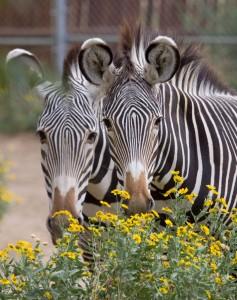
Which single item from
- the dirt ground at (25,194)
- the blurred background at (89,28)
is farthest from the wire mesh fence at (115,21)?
the dirt ground at (25,194)

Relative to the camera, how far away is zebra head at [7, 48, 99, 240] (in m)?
5.23

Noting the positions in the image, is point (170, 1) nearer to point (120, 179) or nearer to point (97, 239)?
point (120, 179)

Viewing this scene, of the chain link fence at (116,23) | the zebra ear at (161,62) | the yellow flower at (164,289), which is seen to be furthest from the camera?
the chain link fence at (116,23)

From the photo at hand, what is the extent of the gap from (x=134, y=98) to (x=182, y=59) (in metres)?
0.76

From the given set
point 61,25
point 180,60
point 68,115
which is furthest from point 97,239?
point 61,25

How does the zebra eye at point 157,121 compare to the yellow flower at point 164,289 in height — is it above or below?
above

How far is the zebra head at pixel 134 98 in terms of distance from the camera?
5.12 m

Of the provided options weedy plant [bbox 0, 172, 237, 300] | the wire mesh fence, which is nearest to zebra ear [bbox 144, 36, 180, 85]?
weedy plant [bbox 0, 172, 237, 300]

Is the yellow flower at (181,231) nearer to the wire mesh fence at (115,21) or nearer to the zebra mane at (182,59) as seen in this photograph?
the zebra mane at (182,59)

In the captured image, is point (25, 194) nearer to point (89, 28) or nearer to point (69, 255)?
point (89, 28)

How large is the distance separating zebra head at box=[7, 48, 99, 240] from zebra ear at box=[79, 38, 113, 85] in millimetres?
151

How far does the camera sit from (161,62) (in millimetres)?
5539

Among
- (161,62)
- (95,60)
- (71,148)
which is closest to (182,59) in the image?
(161,62)

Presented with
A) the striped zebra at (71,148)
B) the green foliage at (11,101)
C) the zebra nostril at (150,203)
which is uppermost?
the green foliage at (11,101)
